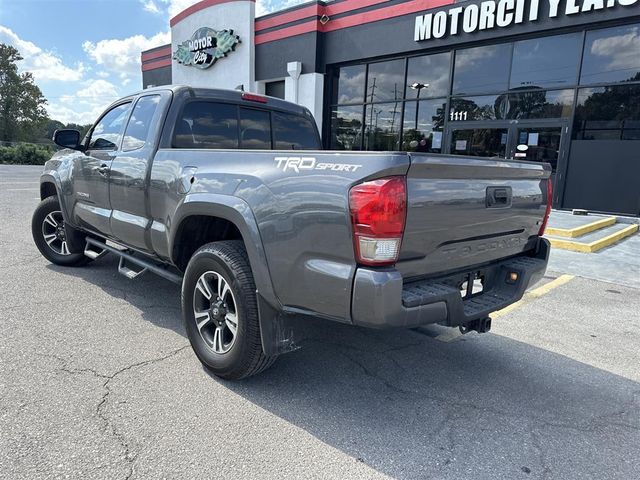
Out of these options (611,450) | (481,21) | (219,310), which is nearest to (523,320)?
(611,450)

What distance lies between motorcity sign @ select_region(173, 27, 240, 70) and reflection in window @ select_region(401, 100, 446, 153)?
758cm

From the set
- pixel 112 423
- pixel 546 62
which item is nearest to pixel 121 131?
pixel 112 423

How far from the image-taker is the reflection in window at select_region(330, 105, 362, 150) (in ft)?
48.8

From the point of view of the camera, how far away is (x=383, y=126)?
1421 cm

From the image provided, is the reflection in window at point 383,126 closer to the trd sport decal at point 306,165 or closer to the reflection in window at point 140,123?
the reflection in window at point 140,123

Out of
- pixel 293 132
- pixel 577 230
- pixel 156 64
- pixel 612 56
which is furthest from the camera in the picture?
pixel 156 64

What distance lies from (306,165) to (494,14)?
10.9 metres

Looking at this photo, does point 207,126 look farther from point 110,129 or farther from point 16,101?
point 16,101

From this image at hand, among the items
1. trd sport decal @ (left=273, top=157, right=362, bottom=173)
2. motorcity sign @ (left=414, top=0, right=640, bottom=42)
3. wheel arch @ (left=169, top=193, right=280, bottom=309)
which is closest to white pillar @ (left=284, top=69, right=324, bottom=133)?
motorcity sign @ (left=414, top=0, right=640, bottom=42)

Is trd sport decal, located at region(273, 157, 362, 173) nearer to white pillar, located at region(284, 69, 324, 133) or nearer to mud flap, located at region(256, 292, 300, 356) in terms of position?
mud flap, located at region(256, 292, 300, 356)

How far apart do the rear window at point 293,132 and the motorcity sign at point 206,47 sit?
13963 mm

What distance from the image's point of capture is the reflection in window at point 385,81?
1360 centimetres

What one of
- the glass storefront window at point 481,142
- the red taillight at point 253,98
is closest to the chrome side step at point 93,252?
the red taillight at point 253,98

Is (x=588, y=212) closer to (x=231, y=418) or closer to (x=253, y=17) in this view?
(x=231, y=418)
